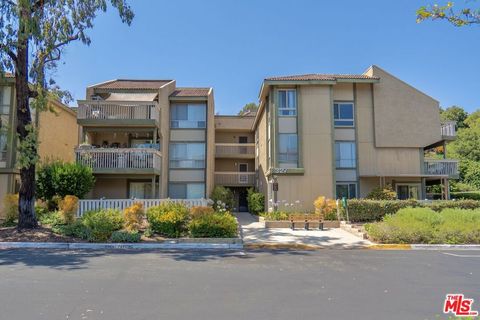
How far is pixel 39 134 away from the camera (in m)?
21.6

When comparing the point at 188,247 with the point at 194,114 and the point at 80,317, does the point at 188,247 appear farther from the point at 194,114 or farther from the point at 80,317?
the point at 194,114

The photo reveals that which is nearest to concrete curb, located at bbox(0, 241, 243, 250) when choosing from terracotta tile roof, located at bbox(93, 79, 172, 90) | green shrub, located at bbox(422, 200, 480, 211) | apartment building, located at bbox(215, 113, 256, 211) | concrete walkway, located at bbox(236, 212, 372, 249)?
concrete walkway, located at bbox(236, 212, 372, 249)

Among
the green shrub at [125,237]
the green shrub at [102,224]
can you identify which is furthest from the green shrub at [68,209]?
the green shrub at [125,237]

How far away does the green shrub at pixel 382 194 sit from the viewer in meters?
22.1

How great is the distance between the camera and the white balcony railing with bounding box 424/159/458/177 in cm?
2419

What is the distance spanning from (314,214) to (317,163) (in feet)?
12.0

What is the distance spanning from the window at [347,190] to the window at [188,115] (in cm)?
1060

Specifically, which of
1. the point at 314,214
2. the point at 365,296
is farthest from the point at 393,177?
the point at 365,296

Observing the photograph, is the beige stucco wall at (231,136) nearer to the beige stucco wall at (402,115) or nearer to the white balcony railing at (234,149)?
the white balcony railing at (234,149)

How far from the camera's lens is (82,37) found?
15031mm

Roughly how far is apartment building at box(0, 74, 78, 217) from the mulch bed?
19.1 feet

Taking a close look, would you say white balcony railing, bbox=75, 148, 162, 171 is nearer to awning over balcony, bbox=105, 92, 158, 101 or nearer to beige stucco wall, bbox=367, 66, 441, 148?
awning over balcony, bbox=105, 92, 158, 101

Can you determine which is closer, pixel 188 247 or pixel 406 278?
pixel 406 278

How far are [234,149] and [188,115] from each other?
7.02 m
